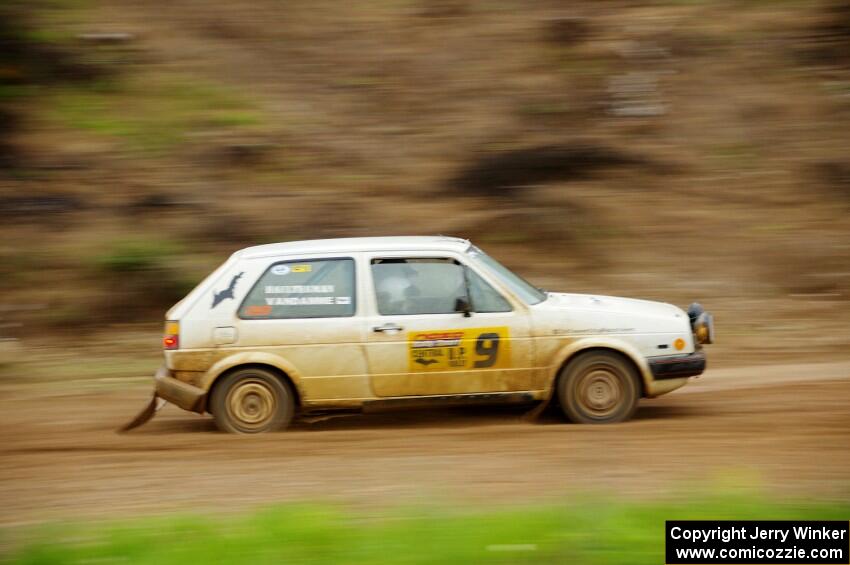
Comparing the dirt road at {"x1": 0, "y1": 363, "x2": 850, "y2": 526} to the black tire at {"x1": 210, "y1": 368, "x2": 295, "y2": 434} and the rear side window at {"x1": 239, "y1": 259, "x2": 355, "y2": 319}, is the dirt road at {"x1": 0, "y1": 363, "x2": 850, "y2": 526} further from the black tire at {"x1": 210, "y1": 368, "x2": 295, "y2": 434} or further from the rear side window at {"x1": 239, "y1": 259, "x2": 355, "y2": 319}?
the rear side window at {"x1": 239, "y1": 259, "x2": 355, "y2": 319}

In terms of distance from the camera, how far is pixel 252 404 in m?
8.12

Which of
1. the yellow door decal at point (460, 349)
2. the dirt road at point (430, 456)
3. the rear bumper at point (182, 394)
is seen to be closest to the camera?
the dirt road at point (430, 456)

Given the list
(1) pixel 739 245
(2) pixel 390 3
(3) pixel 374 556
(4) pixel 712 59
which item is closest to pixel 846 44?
(4) pixel 712 59

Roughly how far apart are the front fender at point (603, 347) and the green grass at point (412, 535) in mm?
2459

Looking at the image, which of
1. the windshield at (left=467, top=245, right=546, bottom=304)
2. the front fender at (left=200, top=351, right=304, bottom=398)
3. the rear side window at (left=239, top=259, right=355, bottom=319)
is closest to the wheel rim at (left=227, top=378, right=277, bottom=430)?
the front fender at (left=200, top=351, right=304, bottom=398)

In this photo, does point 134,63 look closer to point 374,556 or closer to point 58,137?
point 58,137

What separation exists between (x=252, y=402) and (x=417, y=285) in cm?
162

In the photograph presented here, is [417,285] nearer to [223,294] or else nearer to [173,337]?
[223,294]

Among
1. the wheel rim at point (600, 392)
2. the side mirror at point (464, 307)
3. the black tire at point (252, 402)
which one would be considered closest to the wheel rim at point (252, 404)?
the black tire at point (252, 402)

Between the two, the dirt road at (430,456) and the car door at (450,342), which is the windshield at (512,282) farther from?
the dirt road at (430,456)

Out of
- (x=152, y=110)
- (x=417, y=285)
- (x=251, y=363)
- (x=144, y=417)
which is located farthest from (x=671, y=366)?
(x=152, y=110)

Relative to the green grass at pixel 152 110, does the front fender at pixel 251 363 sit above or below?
below

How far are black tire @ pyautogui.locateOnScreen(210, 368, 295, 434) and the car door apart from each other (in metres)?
0.76

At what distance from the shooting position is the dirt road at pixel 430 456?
620 centimetres
